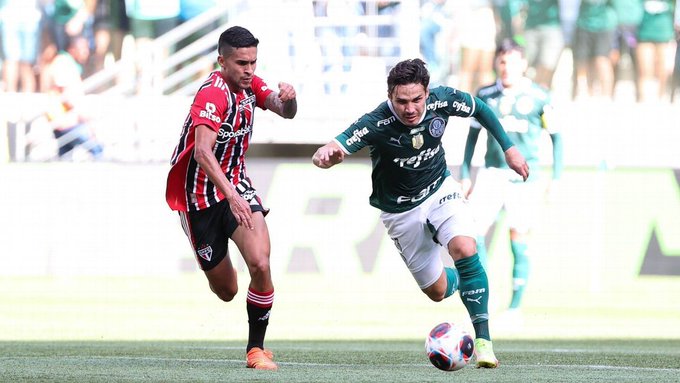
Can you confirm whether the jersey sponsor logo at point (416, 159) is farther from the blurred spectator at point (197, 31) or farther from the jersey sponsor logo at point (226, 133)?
the blurred spectator at point (197, 31)

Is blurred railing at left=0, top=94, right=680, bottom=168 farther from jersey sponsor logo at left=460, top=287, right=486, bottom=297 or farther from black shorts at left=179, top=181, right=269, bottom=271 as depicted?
jersey sponsor logo at left=460, top=287, right=486, bottom=297

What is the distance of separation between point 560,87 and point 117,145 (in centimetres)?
645

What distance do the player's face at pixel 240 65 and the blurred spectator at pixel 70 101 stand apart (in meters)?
10.7

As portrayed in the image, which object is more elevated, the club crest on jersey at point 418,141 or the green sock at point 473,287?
the club crest on jersey at point 418,141

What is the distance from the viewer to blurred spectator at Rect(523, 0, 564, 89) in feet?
62.1

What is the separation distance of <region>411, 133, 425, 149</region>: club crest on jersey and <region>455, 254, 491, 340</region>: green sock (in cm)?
77

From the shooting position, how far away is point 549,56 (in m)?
19.0

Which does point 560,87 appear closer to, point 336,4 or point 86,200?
point 336,4

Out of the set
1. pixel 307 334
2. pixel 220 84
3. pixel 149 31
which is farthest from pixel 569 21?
pixel 220 84

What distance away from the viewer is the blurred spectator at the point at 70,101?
18.6m

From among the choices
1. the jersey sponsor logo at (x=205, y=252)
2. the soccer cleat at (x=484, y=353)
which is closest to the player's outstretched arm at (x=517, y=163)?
the soccer cleat at (x=484, y=353)

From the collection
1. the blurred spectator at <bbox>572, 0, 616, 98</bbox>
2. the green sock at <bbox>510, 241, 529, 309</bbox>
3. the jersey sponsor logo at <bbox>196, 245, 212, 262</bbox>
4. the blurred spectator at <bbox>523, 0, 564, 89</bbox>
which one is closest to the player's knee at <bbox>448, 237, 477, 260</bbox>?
the jersey sponsor logo at <bbox>196, 245, 212, 262</bbox>

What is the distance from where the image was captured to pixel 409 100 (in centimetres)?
780

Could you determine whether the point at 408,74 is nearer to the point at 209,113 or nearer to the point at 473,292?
the point at 209,113
